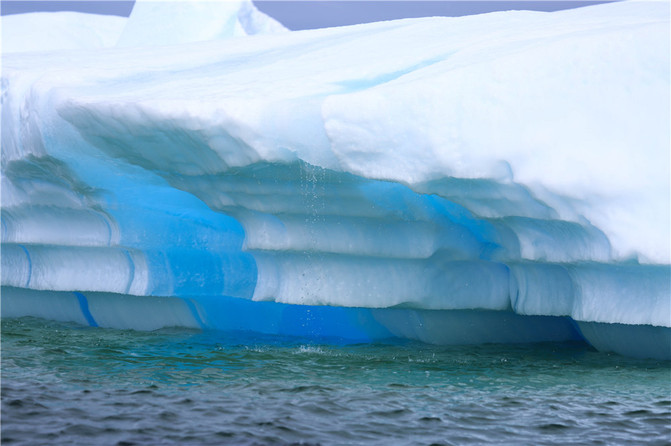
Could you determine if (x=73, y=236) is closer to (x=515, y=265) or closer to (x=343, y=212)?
(x=343, y=212)

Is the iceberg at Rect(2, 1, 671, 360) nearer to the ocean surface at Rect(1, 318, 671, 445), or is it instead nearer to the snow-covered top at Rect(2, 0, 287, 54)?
the ocean surface at Rect(1, 318, 671, 445)

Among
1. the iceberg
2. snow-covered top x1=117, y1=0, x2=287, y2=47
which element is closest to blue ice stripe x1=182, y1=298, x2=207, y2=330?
the iceberg

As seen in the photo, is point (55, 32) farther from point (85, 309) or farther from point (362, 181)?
point (362, 181)

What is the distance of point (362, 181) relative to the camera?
711 cm

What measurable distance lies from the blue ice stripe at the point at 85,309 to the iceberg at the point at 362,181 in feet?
0.09

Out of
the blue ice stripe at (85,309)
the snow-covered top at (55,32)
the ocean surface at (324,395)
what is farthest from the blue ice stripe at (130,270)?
the snow-covered top at (55,32)

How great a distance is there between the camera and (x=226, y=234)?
920 cm

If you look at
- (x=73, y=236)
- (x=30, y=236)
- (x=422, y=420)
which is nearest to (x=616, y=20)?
(x=422, y=420)

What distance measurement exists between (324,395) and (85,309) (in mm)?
5345

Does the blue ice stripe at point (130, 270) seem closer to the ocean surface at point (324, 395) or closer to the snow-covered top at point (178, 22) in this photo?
the ocean surface at point (324, 395)

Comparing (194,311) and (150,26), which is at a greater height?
(150,26)

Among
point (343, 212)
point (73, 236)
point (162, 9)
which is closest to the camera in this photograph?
point (343, 212)

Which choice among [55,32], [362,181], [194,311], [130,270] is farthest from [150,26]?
[362,181]

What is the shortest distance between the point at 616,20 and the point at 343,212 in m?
2.89
